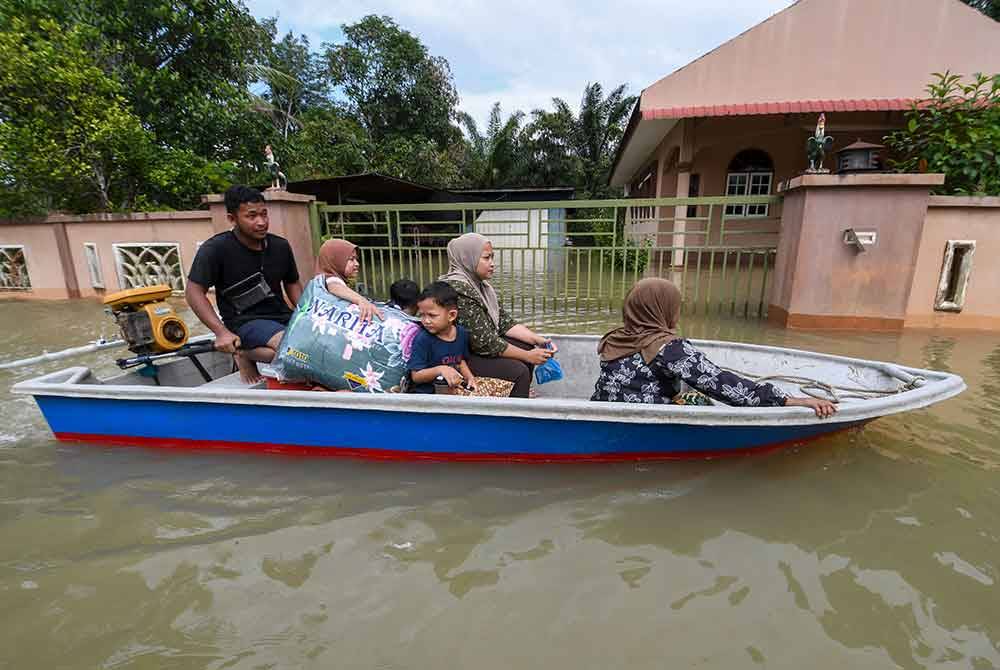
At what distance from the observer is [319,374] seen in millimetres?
2799

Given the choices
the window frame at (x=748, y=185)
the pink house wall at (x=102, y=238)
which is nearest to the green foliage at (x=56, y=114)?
the pink house wall at (x=102, y=238)

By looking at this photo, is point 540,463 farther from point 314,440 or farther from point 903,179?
point 903,179

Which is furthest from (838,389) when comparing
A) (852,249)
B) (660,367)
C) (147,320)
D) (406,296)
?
(147,320)

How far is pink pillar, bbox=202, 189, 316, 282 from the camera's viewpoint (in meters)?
6.72

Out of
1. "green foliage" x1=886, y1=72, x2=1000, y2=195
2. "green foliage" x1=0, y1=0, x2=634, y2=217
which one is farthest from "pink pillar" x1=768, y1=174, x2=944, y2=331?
"green foliage" x1=0, y1=0, x2=634, y2=217

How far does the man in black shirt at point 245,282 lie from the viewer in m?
3.03

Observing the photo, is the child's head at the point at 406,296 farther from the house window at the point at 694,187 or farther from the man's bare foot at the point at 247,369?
the house window at the point at 694,187

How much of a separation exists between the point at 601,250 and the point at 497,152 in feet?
54.0

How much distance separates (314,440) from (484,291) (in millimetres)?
1334

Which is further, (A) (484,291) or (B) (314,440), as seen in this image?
(A) (484,291)

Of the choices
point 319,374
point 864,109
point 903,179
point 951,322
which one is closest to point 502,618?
point 319,374

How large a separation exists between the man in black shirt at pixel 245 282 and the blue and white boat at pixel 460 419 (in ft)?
1.38

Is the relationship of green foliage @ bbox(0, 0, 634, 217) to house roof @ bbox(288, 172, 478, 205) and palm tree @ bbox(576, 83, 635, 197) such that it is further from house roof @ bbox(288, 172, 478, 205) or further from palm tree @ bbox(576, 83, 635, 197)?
palm tree @ bbox(576, 83, 635, 197)

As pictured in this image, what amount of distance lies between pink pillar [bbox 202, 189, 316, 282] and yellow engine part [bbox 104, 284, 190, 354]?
3.36m
